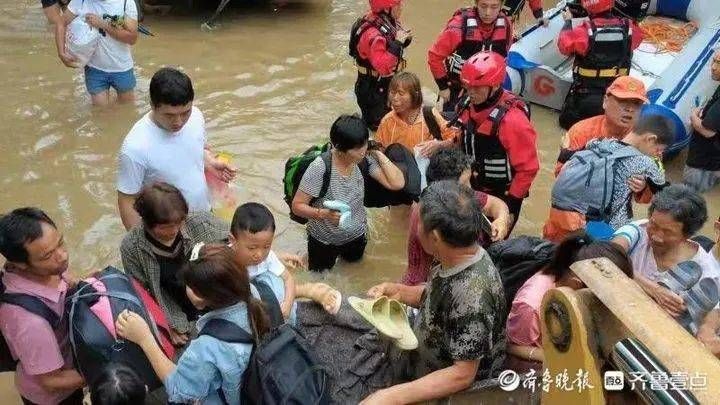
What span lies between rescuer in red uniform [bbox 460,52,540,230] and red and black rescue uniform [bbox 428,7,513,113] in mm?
1314

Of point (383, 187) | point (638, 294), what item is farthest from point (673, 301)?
point (383, 187)

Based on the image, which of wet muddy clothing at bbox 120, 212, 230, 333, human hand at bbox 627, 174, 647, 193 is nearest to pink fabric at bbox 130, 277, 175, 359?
wet muddy clothing at bbox 120, 212, 230, 333

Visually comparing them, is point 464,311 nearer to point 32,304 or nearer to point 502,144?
point 32,304

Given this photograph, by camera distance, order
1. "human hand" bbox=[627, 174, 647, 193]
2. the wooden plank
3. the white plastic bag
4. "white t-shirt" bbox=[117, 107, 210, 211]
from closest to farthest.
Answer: the wooden plank < "white t-shirt" bbox=[117, 107, 210, 211] < "human hand" bbox=[627, 174, 647, 193] < the white plastic bag

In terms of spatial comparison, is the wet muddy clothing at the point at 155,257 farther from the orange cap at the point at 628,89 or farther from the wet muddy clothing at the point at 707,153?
the wet muddy clothing at the point at 707,153

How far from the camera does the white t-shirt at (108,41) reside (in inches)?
225

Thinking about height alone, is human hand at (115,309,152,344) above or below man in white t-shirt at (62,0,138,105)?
above

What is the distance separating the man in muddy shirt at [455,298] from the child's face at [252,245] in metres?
0.81

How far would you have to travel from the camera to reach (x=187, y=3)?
31.8 ft

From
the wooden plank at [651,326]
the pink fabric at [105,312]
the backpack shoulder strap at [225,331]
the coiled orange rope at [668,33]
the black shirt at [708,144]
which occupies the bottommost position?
the coiled orange rope at [668,33]

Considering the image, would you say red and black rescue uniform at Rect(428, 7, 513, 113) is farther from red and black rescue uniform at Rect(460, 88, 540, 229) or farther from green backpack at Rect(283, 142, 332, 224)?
green backpack at Rect(283, 142, 332, 224)

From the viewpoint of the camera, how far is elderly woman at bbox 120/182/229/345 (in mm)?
2918

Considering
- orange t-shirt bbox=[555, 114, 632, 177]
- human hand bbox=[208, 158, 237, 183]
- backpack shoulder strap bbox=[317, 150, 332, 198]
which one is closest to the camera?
backpack shoulder strap bbox=[317, 150, 332, 198]

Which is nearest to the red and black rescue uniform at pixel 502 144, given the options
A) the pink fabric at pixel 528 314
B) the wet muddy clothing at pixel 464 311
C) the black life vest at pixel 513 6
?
the pink fabric at pixel 528 314
